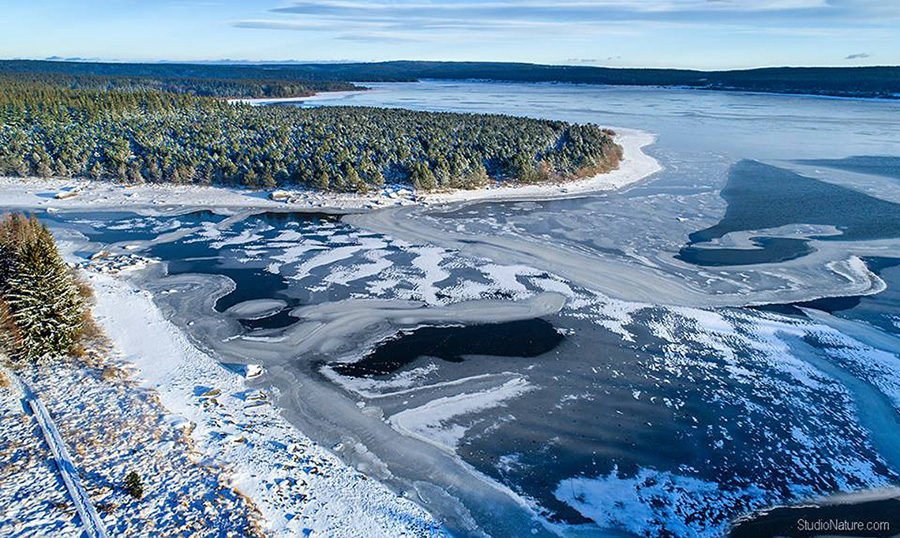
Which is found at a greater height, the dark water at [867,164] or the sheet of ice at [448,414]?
the dark water at [867,164]

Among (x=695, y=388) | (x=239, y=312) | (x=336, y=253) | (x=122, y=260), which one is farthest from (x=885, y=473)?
(x=122, y=260)

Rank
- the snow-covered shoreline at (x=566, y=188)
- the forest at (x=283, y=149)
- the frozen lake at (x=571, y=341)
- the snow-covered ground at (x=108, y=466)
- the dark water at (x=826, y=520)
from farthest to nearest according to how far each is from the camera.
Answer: the forest at (x=283, y=149)
the snow-covered shoreline at (x=566, y=188)
the frozen lake at (x=571, y=341)
the dark water at (x=826, y=520)
the snow-covered ground at (x=108, y=466)

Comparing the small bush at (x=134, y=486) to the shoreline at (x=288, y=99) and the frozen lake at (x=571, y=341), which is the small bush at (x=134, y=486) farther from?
the shoreline at (x=288, y=99)

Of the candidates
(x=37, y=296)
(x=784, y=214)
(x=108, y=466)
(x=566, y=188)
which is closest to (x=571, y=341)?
(x=108, y=466)

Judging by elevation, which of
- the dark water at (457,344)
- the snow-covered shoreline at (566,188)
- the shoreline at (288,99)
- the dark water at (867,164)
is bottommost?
the dark water at (457,344)

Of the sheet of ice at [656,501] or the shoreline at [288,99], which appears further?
the shoreline at [288,99]

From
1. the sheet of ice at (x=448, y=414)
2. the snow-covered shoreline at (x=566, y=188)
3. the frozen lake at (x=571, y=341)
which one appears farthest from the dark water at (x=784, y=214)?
the sheet of ice at (x=448, y=414)
